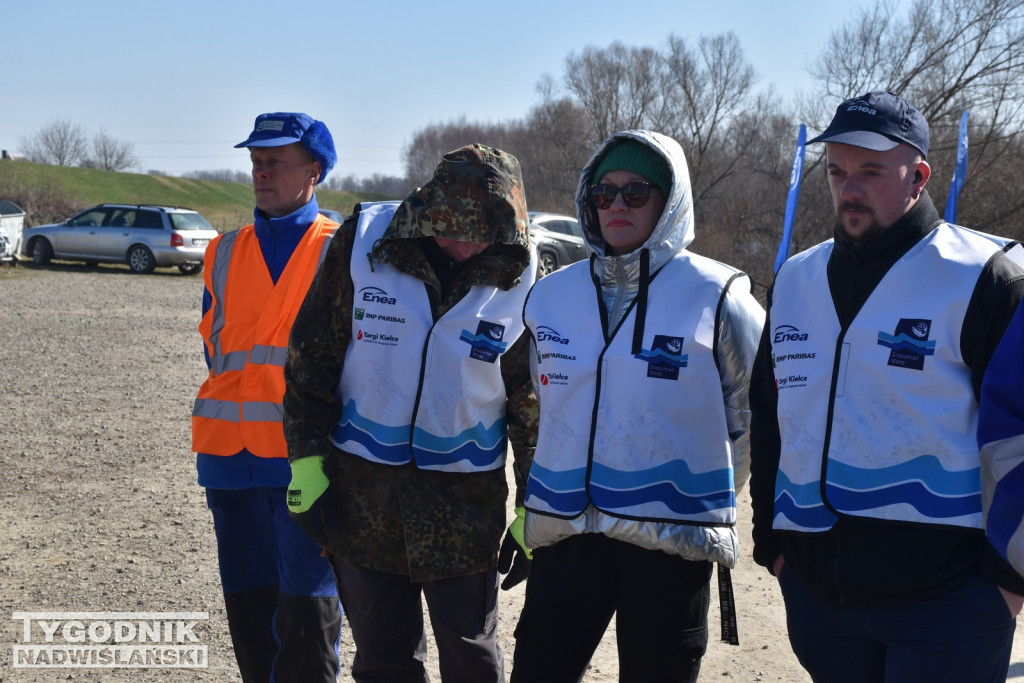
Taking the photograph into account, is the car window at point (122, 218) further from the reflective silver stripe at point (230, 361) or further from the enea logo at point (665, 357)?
the enea logo at point (665, 357)

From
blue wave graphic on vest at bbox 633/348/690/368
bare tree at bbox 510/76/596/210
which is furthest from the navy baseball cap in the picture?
bare tree at bbox 510/76/596/210

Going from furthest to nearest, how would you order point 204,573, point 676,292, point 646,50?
1. point 646,50
2. point 204,573
3. point 676,292

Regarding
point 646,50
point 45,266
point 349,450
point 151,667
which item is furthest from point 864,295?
point 646,50

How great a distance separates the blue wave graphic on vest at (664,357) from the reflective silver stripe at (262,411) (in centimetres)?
150

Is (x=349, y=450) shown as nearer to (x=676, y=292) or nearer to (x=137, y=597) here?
(x=676, y=292)

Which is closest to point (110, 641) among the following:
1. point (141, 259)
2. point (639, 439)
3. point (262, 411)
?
point (262, 411)

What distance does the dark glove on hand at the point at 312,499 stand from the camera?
300 cm

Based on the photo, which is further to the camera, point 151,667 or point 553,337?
point 151,667

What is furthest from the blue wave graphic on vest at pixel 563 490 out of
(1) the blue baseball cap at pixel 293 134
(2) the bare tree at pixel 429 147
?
(2) the bare tree at pixel 429 147

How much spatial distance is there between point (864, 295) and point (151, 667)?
330cm

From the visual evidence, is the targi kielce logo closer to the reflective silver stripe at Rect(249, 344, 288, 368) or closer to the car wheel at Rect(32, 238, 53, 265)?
the reflective silver stripe at Rect(249, 344, 288, 368)

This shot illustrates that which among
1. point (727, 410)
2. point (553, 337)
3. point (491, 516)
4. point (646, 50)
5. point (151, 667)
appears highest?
point (646, 50)

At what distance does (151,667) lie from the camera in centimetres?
407

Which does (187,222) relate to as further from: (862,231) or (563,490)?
(862,231)
